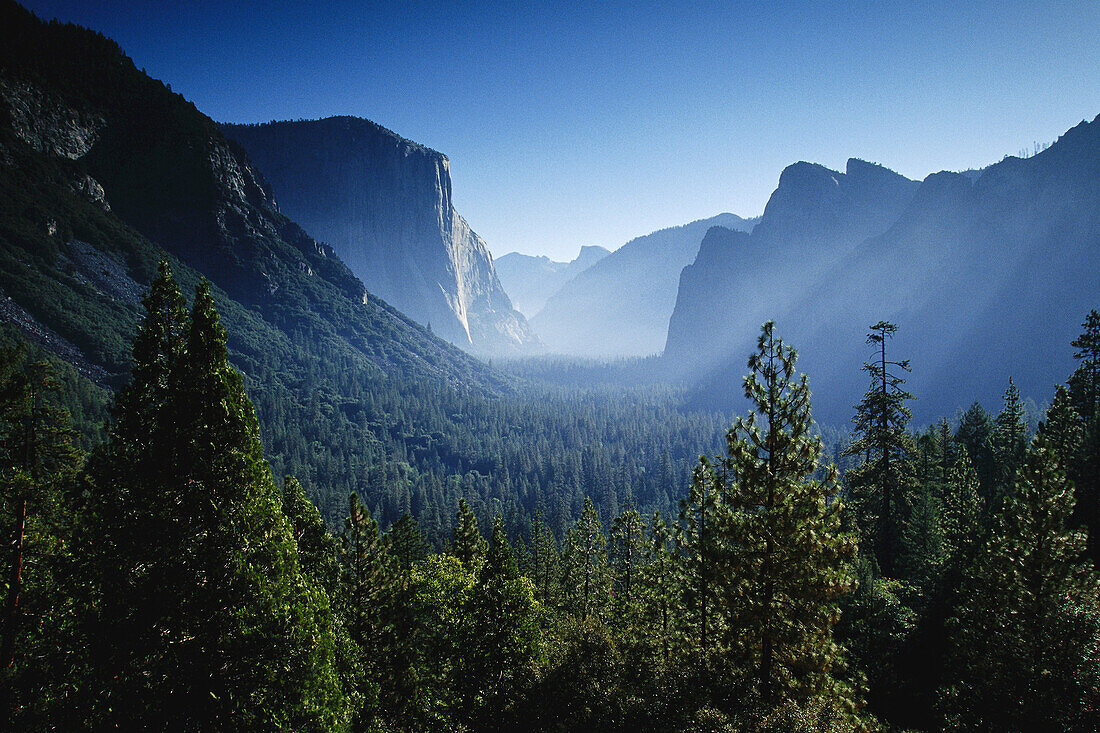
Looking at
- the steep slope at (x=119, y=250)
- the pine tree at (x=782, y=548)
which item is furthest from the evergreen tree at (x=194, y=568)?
the steep slope at (x=119, y=250)

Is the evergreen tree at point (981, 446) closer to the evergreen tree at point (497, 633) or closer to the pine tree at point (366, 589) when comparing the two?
the evergreen tree at point (497, 633)

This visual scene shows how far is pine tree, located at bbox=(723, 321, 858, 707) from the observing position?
11.4 m

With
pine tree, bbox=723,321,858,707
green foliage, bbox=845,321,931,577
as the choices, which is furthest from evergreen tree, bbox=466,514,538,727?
green foliage, bbox=845,321,931,577

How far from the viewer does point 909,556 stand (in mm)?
30094

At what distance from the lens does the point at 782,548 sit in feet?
39.0

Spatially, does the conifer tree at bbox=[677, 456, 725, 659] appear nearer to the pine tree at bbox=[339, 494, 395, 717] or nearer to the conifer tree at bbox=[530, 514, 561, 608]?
the pine tree at bbox=[339, 494, 395, 717]

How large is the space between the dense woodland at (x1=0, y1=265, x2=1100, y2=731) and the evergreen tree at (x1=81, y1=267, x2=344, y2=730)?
0.11 feet

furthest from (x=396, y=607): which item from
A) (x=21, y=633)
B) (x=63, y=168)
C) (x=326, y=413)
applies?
(x=63, y=168)

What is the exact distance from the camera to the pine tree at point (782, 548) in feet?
37.4

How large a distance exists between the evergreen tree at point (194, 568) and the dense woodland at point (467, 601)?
0.03m

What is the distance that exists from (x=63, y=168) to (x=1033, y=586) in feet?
746

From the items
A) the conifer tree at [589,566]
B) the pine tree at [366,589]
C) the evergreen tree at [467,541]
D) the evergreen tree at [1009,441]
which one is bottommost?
the conifer tree at [589,566]

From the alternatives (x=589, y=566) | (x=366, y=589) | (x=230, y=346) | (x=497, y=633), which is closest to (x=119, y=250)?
(x=230, y=346)

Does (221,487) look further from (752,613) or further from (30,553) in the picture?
(752,613)
